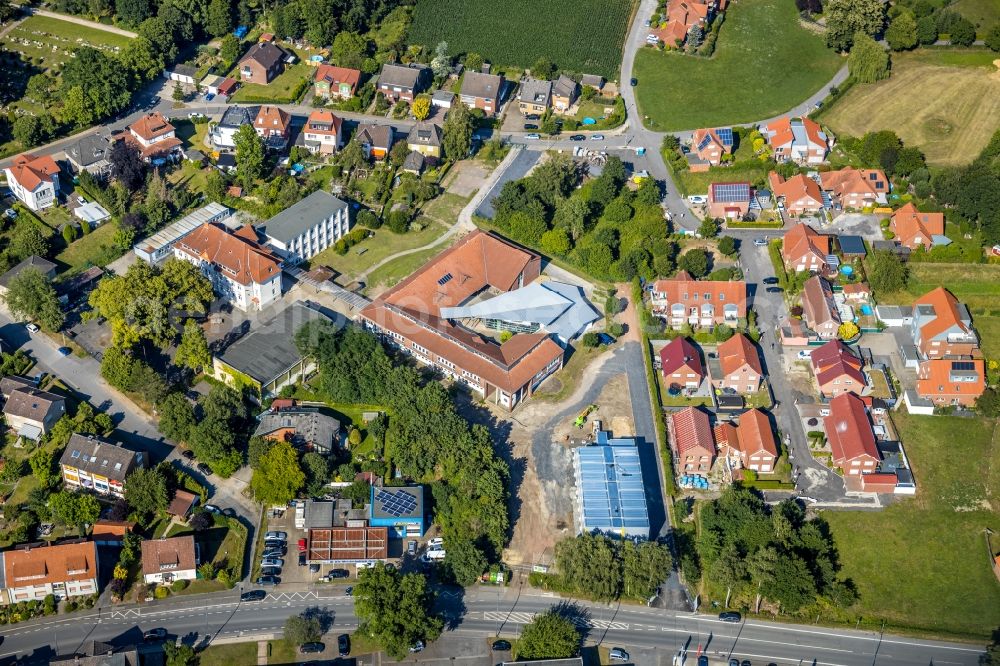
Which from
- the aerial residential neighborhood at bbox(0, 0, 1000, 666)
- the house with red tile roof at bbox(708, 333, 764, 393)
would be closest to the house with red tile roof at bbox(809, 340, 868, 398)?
the aerial residential neighborhood at bbox(0, 0, 1000, 666)

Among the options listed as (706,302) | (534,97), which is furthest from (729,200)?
(534,97)

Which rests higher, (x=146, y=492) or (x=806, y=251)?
(x=806, y=251)

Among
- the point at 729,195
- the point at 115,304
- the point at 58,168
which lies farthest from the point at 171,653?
the point at 729,195

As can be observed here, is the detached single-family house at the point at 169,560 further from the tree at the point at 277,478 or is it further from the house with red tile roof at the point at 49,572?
the tree at the point at 277,478

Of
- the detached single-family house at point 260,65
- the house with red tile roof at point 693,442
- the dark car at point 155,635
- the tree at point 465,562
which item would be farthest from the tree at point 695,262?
the detached single-family house at point 260,65

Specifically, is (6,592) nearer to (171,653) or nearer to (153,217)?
(171,653)

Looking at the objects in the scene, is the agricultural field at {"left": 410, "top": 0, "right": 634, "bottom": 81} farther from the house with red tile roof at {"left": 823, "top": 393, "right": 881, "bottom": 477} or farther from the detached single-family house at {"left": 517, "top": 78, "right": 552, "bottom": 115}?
the house with red tile roof at {"left": 823, "top": 393, "right": 881, "bottom": 477}

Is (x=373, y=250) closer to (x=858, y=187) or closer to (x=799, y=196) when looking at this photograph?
A: (x=799, y=196)
